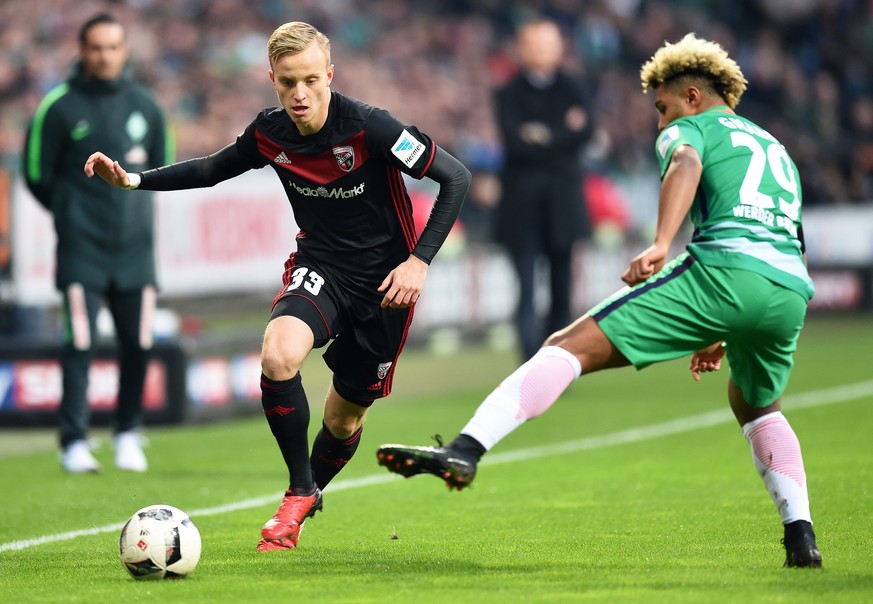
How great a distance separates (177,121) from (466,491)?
1249 cm

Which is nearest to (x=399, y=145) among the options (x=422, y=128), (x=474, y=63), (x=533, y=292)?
(x=533, y=292)

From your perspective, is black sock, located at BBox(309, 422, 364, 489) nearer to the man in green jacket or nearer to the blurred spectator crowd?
the man in green jacket

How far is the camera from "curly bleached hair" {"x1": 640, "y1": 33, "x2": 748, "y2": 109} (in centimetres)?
540

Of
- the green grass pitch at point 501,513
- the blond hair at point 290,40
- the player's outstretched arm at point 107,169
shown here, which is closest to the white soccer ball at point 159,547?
the green grass pitch at point 501,513

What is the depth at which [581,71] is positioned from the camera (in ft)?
79.9

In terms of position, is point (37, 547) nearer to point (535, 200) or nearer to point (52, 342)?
point (52, 342)

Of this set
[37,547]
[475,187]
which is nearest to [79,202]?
[37,547]

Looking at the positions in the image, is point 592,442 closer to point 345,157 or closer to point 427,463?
point 345,157

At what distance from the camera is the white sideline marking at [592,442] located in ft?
22.0

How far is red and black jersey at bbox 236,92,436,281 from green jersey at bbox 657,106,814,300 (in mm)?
1147

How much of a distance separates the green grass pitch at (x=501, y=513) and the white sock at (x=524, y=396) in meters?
0.53

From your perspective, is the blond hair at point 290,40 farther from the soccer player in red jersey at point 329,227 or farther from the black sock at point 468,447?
the black sock at point 468,447

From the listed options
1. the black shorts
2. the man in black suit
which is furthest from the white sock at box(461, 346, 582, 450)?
the man in black suit

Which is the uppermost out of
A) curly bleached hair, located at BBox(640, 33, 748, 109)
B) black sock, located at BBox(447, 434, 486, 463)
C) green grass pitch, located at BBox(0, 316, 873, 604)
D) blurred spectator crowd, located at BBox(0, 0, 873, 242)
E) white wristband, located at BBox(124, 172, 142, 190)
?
blurred spectator crowd, located at BBox(0, 0, 873, 242)
